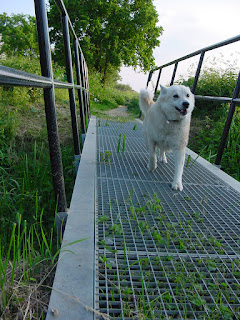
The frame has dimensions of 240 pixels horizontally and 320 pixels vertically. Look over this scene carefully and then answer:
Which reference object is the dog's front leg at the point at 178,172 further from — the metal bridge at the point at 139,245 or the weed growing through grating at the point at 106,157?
the weed growing through grating at the point at 106,157

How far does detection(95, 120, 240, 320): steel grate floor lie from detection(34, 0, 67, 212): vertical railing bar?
30 centimetres

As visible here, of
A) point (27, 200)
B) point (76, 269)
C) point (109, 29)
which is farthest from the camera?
point (109, 29)

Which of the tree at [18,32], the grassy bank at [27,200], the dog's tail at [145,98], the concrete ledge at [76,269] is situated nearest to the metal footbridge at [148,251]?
the concrete ledge at [76,269]

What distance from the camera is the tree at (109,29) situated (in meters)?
22.4

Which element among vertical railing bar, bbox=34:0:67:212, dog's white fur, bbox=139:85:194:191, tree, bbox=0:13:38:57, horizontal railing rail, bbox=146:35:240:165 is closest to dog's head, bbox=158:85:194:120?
dog's white fur, bbox=139:85:194:191

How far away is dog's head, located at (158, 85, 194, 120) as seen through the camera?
2.64 metres

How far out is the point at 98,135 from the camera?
4.27 metres

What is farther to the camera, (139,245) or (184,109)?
(184,109)

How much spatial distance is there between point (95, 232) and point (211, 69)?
5.99 metres

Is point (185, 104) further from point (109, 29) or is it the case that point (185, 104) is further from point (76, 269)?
point (109, 29)

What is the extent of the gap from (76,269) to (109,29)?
2444 centimetres

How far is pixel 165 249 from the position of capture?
1462 millimetres

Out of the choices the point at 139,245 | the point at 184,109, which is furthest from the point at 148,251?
the point at 184,109

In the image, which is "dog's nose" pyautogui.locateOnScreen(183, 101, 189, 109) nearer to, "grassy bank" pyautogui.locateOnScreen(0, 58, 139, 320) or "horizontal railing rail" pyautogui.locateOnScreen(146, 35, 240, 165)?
"horizontal railing rail" pyautogui.locateOnScreen(146, 35, 240, 165)
